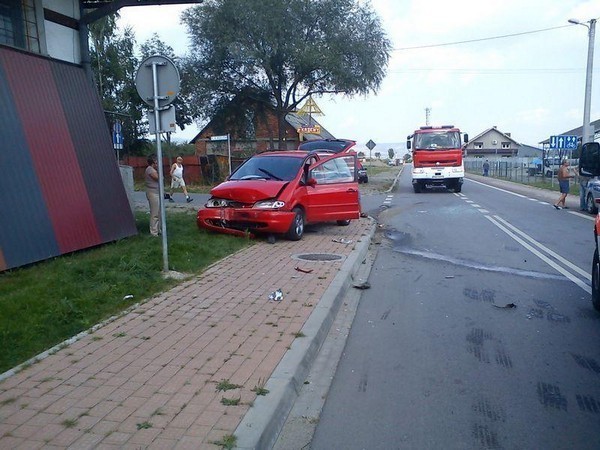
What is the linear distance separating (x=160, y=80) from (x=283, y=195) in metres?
4.08

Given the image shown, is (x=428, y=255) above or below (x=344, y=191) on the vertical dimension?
below

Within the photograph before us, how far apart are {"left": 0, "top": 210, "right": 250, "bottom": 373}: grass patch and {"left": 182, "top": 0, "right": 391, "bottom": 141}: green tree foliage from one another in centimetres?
1936

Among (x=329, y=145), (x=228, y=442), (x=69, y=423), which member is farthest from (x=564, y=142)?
(x=69, y=423)

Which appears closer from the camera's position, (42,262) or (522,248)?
(42,262)

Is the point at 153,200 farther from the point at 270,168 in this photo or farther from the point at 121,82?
the point at 121,82

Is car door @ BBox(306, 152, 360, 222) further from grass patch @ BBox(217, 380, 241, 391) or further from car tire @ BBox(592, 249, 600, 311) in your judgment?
grass patch @ BBox(217, 380, 241, 391)

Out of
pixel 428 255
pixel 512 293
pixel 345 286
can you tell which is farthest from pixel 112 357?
pixel 428 255

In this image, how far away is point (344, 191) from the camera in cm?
1346

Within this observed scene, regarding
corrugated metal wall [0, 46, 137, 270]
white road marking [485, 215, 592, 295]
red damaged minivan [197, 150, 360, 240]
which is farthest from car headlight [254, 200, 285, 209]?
white road marking [485, 215, 592, 295]

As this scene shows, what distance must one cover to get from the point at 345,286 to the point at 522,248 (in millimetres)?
5523

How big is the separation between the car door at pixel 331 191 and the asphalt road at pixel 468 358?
6.20ft

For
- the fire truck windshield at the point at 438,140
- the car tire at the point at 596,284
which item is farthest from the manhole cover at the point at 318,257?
the fire truck windshield at the point at 438,140

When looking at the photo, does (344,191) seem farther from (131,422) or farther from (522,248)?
(131,422)

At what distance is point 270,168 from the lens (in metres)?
13.2
